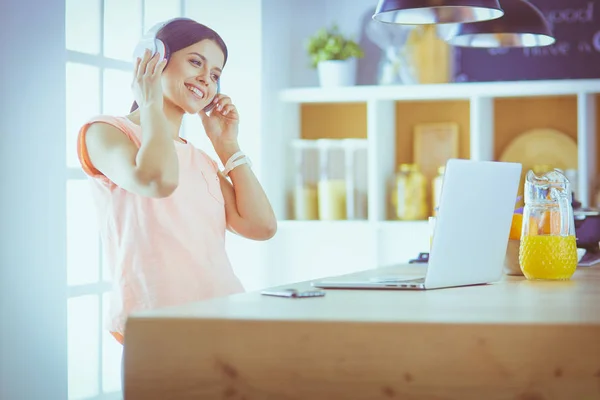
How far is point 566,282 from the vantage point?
2.13m

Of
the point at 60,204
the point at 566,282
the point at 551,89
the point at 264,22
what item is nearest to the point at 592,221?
the point at 566,282

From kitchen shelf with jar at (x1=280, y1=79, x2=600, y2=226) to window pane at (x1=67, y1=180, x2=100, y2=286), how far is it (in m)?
1.60

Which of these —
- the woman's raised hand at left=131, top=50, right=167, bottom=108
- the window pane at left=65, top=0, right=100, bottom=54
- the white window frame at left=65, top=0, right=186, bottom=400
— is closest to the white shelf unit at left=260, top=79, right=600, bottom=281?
the white window frame at left=65, top=0, right=186, bottom=400

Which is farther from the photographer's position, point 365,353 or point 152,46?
point 152,46

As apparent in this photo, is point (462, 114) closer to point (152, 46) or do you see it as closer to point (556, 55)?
point (556, 55)

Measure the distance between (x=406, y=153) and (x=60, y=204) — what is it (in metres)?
2.37

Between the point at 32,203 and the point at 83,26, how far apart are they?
2.54 ft

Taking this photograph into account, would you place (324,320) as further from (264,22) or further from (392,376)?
(264,22)

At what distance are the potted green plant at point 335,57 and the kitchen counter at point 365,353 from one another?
3095 mm

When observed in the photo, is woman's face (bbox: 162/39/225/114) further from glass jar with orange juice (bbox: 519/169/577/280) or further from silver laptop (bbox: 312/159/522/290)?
glass jar with orange juice (bbox: 519/169/577/280)

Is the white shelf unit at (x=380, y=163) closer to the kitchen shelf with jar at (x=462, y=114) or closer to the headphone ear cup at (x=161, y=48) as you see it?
the kitchen shelf with jar at (x=462, y=114)

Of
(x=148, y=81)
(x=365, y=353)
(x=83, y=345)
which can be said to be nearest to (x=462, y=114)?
(x=83, y=345)

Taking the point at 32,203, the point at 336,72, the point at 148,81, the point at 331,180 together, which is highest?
the point at 336,72

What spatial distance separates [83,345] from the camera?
10.7ft
